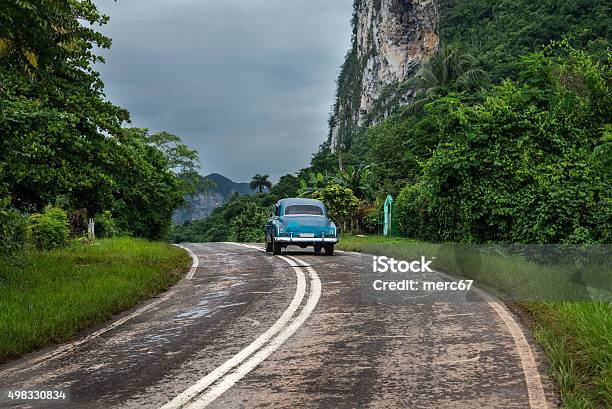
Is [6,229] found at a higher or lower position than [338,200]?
lower

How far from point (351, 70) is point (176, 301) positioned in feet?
497

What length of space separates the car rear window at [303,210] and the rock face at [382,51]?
3475 inches

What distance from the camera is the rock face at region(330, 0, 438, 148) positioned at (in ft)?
362

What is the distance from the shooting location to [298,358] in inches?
239

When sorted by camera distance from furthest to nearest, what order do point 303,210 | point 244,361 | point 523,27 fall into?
point 523,27 → point 303,210 → point 244,361

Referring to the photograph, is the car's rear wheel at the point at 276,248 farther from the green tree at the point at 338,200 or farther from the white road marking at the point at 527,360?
the green tree at the point at 338,200

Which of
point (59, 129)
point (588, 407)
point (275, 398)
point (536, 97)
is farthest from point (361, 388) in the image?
point (536, 97)

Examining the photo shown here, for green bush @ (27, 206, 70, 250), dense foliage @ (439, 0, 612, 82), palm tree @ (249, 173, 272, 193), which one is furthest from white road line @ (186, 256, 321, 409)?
palm tree @ (249, 173, 272, 193)

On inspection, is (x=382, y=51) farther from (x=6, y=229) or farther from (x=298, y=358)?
(x=298, y=358)

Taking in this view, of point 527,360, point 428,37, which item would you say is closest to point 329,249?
point 527,360

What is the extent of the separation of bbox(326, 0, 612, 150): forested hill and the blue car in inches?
1065

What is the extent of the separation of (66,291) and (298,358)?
17.4 feet

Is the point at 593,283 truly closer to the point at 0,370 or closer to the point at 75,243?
the point at 0,370

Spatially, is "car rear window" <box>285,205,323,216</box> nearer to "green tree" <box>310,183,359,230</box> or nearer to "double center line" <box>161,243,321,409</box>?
"double center line" <box>161,243,321,409</box>
